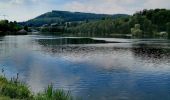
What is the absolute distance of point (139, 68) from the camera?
5306cm

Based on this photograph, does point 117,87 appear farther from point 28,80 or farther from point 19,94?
point 19,94

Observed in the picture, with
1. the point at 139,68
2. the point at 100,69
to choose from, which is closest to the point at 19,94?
the point at 100,69

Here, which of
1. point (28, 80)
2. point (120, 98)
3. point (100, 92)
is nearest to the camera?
point (120, 98)

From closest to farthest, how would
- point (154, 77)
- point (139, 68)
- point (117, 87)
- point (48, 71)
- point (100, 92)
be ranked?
point (100, 92) → point (117, 87) → point (154, 77) → point (48, 71) → point (139, 68)

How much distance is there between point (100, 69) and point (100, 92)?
56.2 feet

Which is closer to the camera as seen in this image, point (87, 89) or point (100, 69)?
point (87, 89)

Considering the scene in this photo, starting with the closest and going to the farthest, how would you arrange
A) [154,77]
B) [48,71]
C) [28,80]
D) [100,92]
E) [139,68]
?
[100,92] < [28,80] < [154,77] < [48,71] < [139,68]

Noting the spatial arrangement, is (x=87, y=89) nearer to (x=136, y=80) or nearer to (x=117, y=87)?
(x=117, y=87)

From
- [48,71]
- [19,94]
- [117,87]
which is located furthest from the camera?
[48,71]

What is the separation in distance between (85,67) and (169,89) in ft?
64.0

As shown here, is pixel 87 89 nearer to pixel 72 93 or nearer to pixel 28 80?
pixel 72 93

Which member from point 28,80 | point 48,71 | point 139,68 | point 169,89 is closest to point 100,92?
point 169,89

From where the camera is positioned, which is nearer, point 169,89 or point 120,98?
point 120,98

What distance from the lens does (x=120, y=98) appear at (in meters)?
31.6
